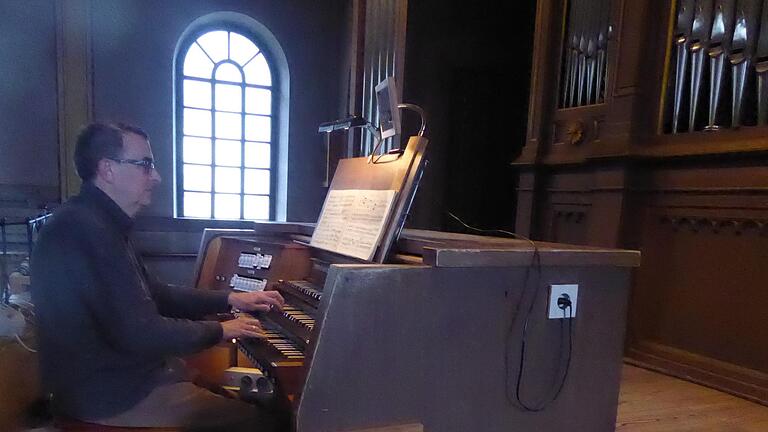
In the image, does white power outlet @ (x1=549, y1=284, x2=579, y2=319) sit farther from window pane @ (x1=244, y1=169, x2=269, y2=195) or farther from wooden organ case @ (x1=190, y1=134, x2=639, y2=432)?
window pane @ (x1=244, y1=169, x2=269, y2=195)

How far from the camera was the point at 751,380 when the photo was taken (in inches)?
102

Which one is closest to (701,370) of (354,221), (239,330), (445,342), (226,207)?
(445,342)

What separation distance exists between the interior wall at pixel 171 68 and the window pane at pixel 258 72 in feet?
1.08

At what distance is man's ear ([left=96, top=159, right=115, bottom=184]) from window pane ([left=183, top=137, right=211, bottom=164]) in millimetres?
4376

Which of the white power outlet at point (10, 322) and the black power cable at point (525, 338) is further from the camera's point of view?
the white power outlet at point (10, 322)

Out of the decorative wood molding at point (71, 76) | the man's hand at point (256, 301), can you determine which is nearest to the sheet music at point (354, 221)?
the man's hand at point (256, 301)

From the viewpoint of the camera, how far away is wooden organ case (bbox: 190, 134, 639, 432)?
4.54 ft

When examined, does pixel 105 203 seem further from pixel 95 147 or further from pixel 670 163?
pixel 670 163

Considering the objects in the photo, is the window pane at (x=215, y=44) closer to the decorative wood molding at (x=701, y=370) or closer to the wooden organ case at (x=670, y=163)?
the wooden organ case at (x=670, y=163)

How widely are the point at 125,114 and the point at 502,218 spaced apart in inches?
152

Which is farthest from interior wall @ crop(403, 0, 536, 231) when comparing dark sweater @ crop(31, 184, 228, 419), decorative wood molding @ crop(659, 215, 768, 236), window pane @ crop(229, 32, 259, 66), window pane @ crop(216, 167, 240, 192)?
dark sweater @ crop(31, 184, 228, 419)

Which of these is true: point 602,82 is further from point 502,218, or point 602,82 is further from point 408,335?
point 408,335

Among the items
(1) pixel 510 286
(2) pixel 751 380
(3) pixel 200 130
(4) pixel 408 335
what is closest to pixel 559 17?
(2) pixel 751 380

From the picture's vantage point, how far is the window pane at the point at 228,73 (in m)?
5.76
